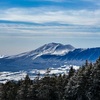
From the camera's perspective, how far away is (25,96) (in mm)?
77375

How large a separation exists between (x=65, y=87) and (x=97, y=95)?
8.75 metres

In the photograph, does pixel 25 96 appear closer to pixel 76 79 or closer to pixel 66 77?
pixel 66 77

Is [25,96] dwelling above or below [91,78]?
below

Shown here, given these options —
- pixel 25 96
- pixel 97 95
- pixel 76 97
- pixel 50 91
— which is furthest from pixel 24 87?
pixel 97 95

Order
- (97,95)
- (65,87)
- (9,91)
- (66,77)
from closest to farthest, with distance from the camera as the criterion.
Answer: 1. (97,95)
2. (65,87)
3. (66,77)
4. (9,91)

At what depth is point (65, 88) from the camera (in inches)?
2781

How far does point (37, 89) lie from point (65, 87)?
7328 millimetres

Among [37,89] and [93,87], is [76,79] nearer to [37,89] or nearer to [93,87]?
[93,87]

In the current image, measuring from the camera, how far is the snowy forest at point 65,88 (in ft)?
207

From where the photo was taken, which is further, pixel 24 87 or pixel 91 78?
pixel 24 87

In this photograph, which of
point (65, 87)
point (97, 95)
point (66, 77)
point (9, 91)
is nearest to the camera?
point (97, 95)

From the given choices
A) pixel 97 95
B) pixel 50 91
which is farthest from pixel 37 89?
pixel 97 95

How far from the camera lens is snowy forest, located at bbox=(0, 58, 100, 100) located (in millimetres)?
63141

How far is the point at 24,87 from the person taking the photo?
7831cm
